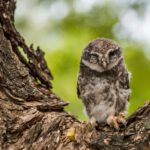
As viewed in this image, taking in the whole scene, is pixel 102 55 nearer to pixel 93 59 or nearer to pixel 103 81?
pixel 93 59

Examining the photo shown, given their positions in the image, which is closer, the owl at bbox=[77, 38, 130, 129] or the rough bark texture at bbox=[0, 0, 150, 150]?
the rough bark texture at bbox=[0, 0, 150, 150]

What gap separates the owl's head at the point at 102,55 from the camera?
4.89 meters

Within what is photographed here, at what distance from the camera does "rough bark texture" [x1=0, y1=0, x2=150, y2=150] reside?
143 inches

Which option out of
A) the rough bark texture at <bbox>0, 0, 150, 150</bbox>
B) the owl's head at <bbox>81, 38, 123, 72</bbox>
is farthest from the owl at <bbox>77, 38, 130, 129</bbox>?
the rough bark texture at <bbox>0, 0, 150, 150</bbox>

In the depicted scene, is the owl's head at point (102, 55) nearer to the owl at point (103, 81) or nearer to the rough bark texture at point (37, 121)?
the owl at point (103, 81)

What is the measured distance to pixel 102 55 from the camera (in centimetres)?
491

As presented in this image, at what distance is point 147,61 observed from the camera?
6551 mm

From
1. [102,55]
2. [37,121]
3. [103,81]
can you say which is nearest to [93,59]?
[102,55]

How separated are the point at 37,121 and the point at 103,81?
47.7 inches

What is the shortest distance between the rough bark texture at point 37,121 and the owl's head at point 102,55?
34.7 inches

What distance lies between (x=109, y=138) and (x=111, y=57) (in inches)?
55.0

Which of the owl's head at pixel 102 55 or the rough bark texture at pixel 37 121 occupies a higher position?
the owl's head at pixel 102 55

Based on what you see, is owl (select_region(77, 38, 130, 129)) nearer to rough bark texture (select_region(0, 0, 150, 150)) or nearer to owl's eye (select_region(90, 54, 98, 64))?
owl's eye (select_region(90, 54, 98, 64))

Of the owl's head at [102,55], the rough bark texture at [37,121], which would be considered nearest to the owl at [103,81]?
the owl's head at [102,55]
